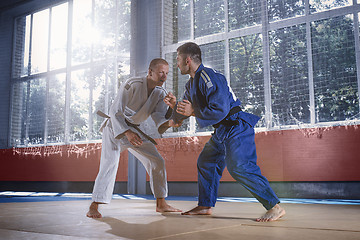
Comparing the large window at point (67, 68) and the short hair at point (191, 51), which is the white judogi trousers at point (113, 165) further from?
the large window at point (67, 68)

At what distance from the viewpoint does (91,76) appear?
7.76 meters

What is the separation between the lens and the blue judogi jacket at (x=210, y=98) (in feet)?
7.72

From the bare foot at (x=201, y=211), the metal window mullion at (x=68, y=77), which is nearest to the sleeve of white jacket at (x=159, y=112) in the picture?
the bare foot at (x=201, y=211)

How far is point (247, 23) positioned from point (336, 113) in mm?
2029

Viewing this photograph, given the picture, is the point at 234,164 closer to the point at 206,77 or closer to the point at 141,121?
the point at 206,77

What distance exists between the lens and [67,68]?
8.18 metres

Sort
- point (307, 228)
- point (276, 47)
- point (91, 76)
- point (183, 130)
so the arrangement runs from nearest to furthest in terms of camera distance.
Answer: point (307, 228), point (276, 47), point (183, 130), point (91, 76)

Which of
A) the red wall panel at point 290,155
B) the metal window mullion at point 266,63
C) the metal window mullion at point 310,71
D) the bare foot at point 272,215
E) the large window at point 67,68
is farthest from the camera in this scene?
the large window at point 67,68

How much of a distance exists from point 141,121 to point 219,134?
79 cm

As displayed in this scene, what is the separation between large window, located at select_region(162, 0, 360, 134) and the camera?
5039mm

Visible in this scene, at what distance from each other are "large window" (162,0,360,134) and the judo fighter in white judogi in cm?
287

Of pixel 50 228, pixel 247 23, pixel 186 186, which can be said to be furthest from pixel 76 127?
pixel 50 228

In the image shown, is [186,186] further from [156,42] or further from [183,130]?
[156,42]

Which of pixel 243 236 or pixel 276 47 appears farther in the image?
pixel 276 47
